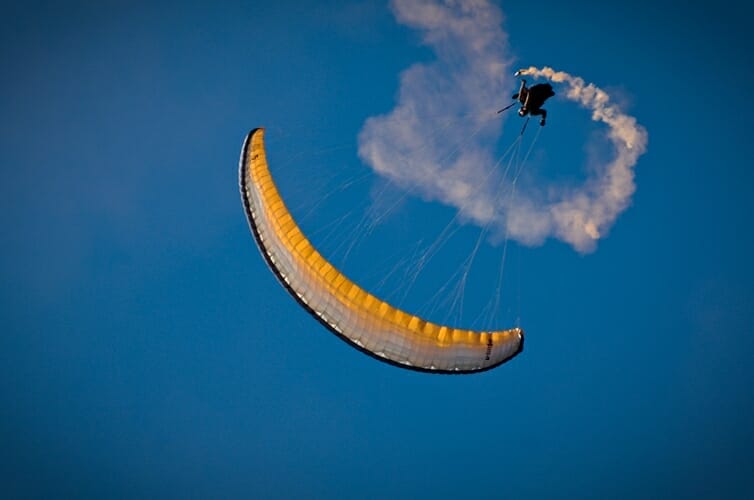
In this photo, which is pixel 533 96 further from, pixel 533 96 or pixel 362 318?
pixel 362 318

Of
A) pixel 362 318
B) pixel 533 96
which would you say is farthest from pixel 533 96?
pixel 362 318

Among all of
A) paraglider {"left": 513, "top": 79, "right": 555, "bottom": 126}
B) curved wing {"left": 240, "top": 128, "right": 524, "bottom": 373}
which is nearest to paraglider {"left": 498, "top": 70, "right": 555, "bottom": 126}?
paraglider {"left": 513, "top": 79, "right": 555, "bottom": 126}

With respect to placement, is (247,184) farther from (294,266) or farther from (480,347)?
(480,347)

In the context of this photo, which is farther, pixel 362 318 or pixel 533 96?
pixel 533 96

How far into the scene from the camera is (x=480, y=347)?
9000 mm

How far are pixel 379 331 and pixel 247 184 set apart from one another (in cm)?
425

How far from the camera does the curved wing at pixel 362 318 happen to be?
8.71 m

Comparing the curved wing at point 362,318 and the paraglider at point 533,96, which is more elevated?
the paraglider at point 533,96

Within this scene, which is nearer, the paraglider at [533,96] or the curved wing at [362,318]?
the curved wing at [362,318]

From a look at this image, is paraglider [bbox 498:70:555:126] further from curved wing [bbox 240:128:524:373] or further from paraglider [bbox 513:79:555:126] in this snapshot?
curved wing [bbox 240:128:524:373]

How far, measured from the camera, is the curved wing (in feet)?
28.6

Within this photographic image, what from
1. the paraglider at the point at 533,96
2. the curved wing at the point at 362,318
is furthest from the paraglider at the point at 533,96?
the curved wing at the point at 362,318

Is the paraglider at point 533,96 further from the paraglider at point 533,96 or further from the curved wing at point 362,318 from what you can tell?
the curved wing at point 362,318

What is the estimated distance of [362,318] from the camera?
28.6 feet
